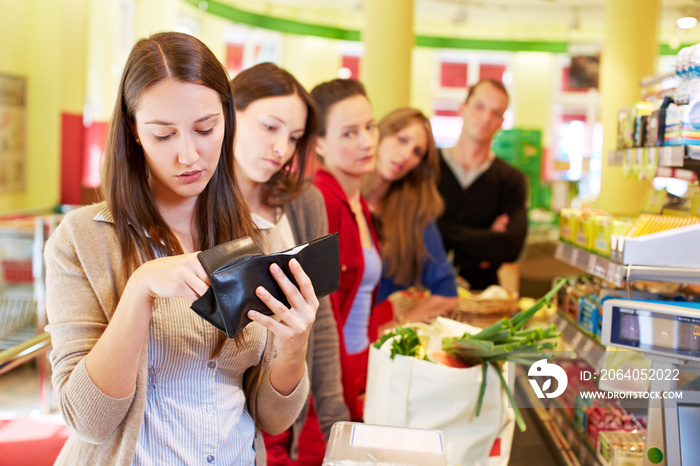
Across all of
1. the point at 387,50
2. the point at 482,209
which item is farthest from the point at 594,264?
the point at 387,50

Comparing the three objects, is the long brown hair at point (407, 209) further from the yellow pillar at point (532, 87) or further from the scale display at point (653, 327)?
the yellow pillar at point (532, 87)

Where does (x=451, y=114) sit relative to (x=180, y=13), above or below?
below

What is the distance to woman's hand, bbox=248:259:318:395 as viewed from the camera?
117cm

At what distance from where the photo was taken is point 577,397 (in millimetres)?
1988

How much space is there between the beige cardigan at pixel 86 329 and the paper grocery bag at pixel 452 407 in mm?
738

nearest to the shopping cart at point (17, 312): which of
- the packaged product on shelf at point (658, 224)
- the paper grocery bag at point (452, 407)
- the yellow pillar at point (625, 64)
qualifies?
the paper grocery bag at point (452, 407)

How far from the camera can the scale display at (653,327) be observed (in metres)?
1.46

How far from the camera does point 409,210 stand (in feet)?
10.3

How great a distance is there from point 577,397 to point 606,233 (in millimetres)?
519

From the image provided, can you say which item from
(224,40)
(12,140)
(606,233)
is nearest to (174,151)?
(606,233)

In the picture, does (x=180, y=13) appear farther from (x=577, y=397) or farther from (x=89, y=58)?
(x=577, y=397)

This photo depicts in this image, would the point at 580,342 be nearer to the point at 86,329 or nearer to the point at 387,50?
the point at 86,329

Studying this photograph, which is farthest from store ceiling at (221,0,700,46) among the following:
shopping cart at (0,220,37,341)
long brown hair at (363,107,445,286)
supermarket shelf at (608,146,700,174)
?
supermarket shelf at (608,146,700,174)

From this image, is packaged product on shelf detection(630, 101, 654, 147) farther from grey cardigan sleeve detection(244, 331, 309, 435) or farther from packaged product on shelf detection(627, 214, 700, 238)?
grey cardigan sleeve detection(244, 331, 309, 435)
